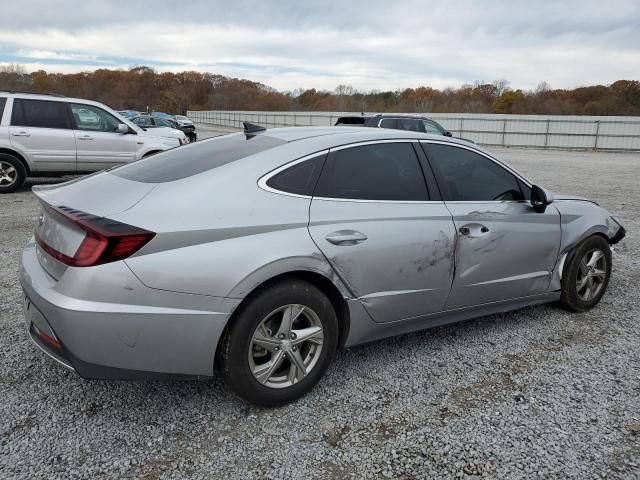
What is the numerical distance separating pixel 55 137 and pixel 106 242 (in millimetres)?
8164

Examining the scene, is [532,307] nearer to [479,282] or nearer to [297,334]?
[479,282]

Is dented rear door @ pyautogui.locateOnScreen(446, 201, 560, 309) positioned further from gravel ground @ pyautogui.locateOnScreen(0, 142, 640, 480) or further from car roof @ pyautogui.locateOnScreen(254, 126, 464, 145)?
car roof @ pyautogui.locateOnScreen(254, 126, 464, 145)

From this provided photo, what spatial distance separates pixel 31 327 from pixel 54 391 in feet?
1.54

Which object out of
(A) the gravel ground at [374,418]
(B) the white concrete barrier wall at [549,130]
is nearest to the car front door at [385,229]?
(A) the gravel ground at [374,418]

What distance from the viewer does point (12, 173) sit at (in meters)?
9.33

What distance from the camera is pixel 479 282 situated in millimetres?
3564

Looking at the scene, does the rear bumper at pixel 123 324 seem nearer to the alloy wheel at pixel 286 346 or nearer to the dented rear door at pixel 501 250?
the alloy wheel at pixel 286 346

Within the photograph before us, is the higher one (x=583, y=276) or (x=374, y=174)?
(x=374, y=174)

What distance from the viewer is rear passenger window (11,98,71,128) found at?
912 cm

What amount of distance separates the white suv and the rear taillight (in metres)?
7.96

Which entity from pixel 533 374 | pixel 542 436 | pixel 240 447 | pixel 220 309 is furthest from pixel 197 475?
pixel 533 374

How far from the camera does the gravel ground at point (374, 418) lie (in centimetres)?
243

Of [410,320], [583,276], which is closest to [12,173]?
[410,320]

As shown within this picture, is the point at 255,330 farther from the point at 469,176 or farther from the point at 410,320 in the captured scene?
the point at 469,176
